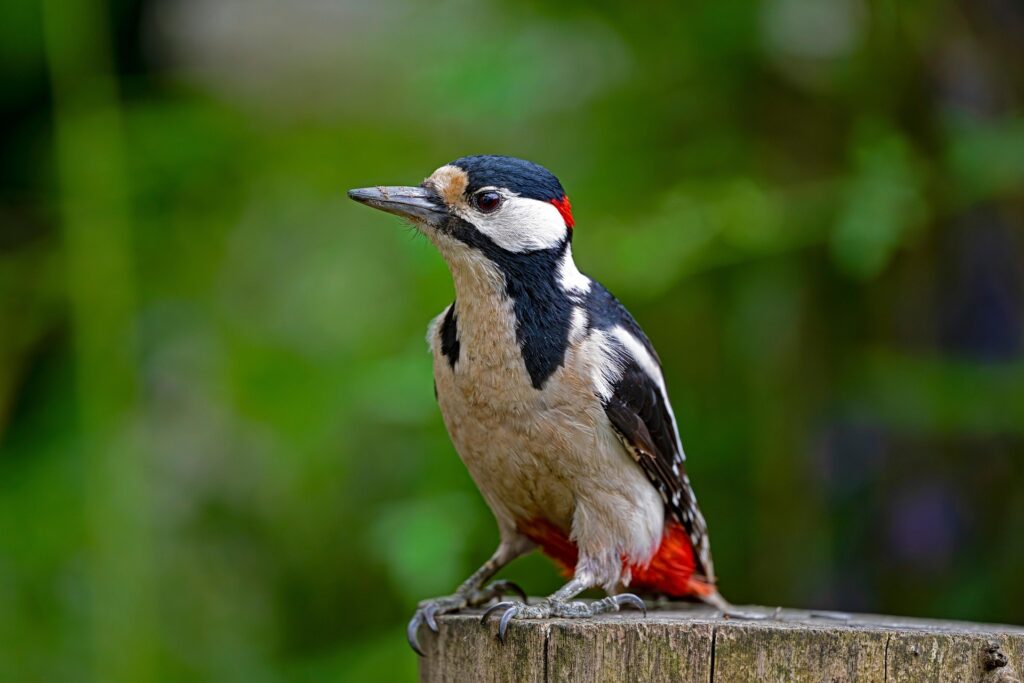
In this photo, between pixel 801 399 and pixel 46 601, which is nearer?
pixel 46 601

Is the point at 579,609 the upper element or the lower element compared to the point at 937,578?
upper

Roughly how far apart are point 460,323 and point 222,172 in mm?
2534

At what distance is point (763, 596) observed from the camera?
16.3 feet

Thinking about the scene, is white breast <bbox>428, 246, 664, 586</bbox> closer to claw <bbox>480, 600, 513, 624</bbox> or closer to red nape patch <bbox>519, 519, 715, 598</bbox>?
red nape patch <bbox>519, 519, 715, 598</bbox>

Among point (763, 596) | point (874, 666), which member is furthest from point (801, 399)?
point (874, 666)

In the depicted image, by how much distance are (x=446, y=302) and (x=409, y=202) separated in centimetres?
161

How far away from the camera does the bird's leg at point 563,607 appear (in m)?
2.71

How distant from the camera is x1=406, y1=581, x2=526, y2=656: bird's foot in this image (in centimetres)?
306

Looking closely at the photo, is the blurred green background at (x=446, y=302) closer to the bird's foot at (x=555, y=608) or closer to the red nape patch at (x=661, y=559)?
the red nape patch at (x=661, y=559)

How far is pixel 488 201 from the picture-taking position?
10.3 ft

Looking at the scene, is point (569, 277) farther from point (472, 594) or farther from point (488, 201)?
point (472, 594)

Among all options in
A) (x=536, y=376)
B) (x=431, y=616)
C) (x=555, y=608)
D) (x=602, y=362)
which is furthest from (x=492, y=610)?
(x=602, y=362)

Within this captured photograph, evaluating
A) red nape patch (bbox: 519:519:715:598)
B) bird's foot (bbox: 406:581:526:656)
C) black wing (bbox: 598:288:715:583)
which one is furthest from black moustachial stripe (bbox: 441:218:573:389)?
bird's foot (bbox: 406:581:526:656)

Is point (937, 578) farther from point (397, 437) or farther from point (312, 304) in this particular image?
point (312, 304)
